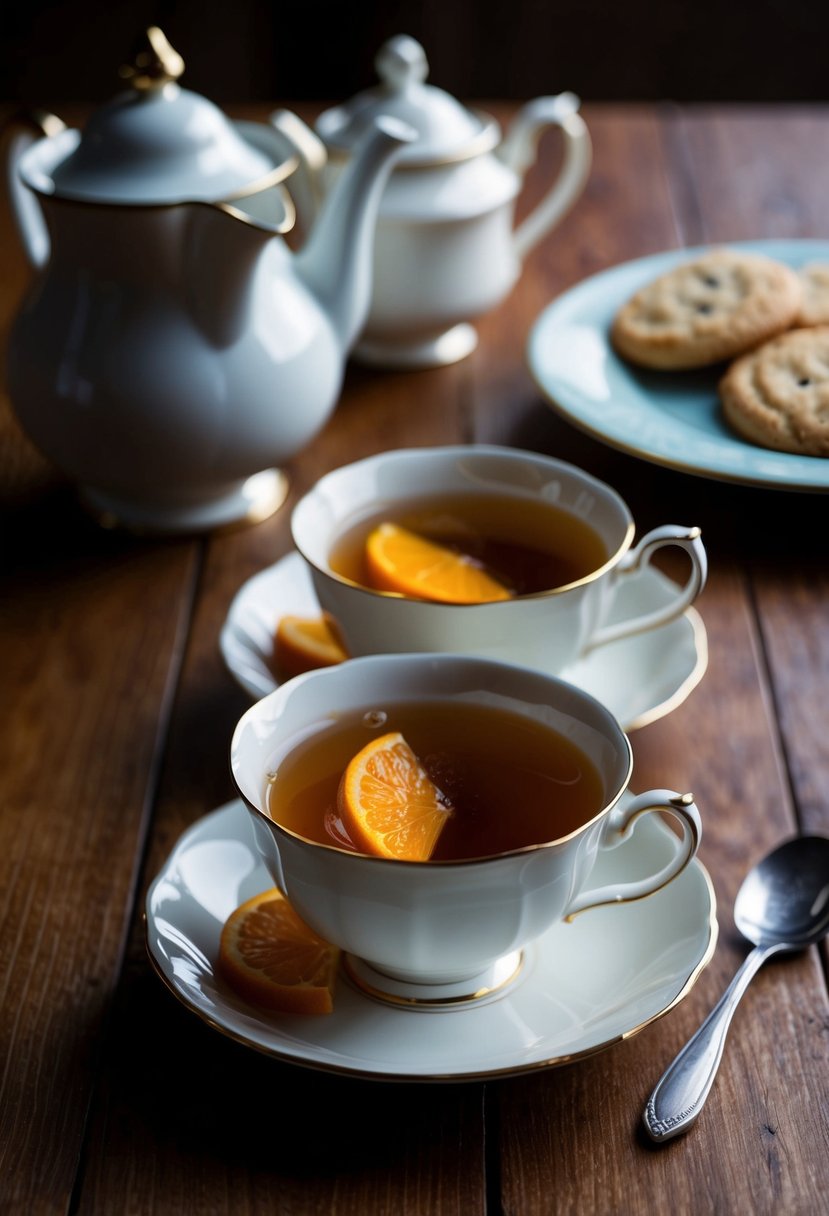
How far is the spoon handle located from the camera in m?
0.64

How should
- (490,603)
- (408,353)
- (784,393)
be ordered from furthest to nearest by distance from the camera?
(408,353), (784,393), (490,603)

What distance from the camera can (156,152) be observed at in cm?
108

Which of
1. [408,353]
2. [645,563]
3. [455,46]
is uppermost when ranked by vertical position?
[645,563]

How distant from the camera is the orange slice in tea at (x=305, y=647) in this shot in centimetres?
94

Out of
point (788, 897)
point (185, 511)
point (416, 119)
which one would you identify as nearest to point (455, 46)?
point (416, 119)

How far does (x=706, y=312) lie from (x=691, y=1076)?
0.86 meters

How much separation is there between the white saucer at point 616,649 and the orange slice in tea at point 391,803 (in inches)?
8.0

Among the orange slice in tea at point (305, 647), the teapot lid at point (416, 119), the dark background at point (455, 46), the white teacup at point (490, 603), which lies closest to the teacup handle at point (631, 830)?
the white teacup at point (490, 603)

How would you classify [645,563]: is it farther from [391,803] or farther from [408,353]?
[408,353]

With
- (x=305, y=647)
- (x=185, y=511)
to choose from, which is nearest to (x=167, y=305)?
(x=185, y=511)

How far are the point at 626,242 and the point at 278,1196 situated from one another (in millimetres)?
1363

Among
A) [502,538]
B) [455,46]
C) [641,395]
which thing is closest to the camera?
[502,538]

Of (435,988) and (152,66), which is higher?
(152,66)

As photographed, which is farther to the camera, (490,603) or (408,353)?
(408,353)
